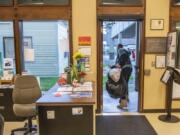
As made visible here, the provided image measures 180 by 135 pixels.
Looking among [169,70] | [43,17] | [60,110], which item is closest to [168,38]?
[169,70]

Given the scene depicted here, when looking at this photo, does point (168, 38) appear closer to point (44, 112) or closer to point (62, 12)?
point (62, 12)

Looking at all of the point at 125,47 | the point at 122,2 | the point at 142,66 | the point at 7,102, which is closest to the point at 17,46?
the point at 7,102

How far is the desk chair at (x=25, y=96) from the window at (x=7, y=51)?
1180 mm

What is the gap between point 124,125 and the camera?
14.3 feet

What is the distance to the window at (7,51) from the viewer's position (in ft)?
16.0

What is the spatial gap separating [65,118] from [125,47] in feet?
14.3

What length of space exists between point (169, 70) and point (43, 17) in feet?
9.25

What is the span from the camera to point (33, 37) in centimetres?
510

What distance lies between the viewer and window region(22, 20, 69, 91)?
16.5ft

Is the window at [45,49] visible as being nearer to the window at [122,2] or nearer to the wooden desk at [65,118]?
the window at [122,2]

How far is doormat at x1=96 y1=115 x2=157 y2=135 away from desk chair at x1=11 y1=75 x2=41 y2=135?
4.01 feet

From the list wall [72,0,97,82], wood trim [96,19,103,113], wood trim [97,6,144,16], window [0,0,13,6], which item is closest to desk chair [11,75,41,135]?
wall [72,0,97,82]

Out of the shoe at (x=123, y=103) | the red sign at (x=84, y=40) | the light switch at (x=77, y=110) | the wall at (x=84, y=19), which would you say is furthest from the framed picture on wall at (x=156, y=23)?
the light switch at (x=77, y=110)

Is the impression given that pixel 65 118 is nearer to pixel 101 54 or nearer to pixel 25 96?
pixel 25 96
